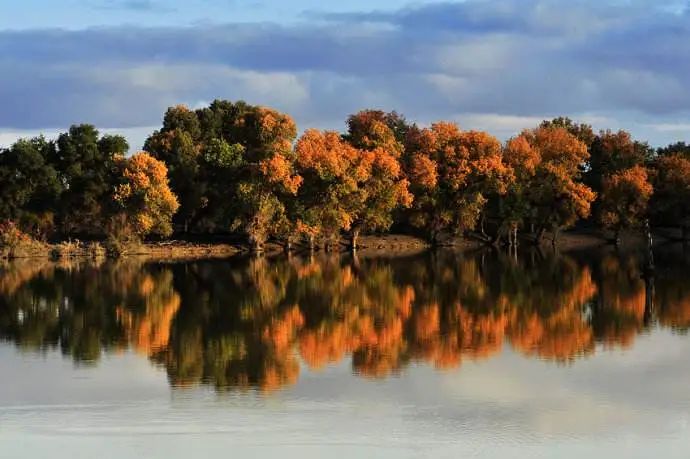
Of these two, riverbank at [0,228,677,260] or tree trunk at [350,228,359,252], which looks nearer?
riverbank at [0,228,677,260]

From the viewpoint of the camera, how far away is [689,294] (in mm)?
37094

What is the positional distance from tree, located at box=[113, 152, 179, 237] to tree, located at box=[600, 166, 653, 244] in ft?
119

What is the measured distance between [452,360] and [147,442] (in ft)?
28.5

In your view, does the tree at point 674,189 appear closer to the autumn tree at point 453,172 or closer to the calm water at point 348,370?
the autumn tree at point 453,172

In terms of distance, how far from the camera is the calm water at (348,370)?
51.1 ft

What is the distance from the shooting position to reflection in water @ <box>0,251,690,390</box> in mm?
23484

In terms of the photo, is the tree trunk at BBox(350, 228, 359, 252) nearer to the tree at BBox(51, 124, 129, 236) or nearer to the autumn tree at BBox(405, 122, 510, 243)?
the autumn tree at BBox(405, 122, 510, 243)

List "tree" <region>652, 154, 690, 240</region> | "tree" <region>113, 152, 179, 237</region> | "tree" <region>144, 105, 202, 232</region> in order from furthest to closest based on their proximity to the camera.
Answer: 1. "tree" <region>652, 154, 690, 240</region>
2. "tree" <region>144, 105, 202, 232</region>
3. "tree" <region>113, 152, 179, 237</region>

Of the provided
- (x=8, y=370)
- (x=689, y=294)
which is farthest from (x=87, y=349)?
(x=689, y=294)

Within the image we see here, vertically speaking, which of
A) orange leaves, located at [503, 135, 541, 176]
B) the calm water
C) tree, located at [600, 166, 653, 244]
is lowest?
the calm water

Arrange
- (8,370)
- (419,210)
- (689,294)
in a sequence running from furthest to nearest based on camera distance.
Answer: (419,210)
(689,294)
(8,370)

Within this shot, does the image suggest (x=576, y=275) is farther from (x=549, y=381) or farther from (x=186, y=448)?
(x=186, y=448)

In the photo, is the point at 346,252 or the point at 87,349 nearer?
the point at 87,349

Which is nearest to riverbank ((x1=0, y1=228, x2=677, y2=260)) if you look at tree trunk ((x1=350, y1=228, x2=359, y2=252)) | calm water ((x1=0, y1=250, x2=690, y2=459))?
tree trunk ((x1=350, y1=228, x2=359, y2=252))
